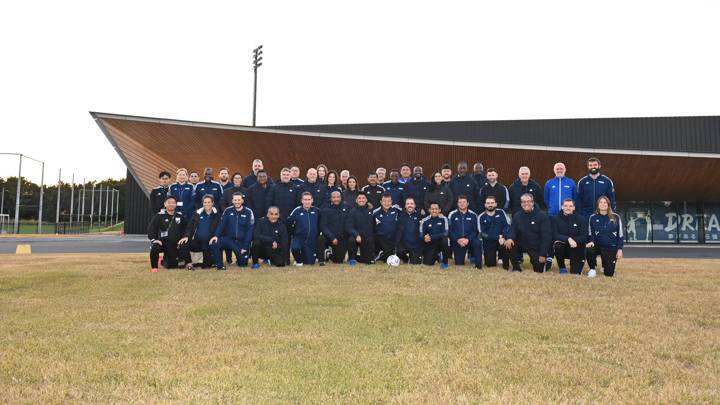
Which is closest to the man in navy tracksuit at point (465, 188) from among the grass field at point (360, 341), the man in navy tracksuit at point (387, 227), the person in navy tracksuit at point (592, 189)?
the man in navy tracksuit at point (387, 227)

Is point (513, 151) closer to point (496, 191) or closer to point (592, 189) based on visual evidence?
point (496, 191)

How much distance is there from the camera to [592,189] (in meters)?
8.30

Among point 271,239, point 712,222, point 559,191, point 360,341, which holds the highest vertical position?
point 559,191

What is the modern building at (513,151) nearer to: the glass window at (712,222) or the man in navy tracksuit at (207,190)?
the glass window at (712,222)

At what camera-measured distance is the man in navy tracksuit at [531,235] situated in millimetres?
7863

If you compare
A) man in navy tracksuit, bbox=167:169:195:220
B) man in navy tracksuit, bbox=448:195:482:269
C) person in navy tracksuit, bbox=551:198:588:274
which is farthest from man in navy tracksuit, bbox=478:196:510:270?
man in navy tracksuit, bbox=167:169:195:220

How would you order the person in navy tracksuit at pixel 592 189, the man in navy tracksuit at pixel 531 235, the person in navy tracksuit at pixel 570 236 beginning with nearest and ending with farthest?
the person in navy tracksuit at pixel 570 236, the man in navy tracksuit at pixel 531 235, the person in navy tracksuit at pixel 592 189

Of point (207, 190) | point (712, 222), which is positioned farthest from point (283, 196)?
point (712, 222)

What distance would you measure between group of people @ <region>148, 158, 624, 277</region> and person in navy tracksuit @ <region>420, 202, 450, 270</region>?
0.06 feet

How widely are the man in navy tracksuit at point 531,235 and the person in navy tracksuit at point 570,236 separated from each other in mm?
163

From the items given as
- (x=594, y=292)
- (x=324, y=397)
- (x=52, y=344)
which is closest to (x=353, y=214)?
(x=594, y=292)

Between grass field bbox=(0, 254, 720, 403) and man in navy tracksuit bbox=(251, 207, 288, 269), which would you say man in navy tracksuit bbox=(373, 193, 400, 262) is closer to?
man in navy tracksuit bbox=(251, 207, 288, 269)

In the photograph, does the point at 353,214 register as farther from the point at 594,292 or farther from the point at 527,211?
the point at 594,292

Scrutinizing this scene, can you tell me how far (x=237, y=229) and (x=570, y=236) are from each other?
5510mm
